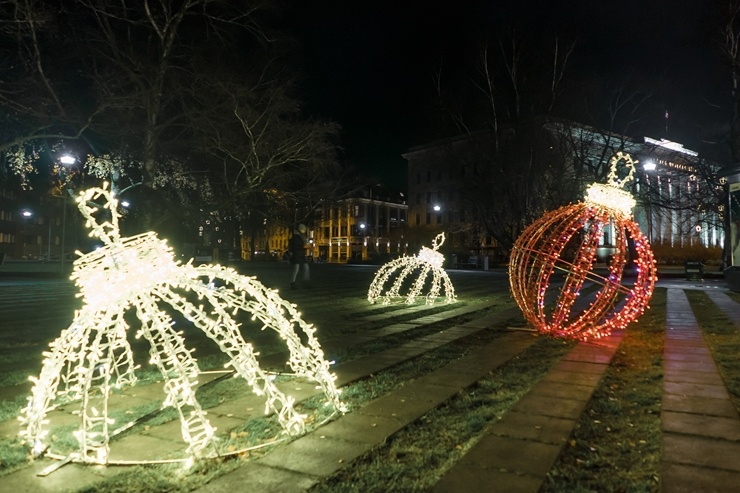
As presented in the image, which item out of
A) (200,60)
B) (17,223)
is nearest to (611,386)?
(200,60)

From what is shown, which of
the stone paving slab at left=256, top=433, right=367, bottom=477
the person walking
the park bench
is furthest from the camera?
the park bench

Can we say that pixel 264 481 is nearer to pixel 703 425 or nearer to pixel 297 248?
pixel 703 425

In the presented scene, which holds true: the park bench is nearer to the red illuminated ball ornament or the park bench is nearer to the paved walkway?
the red illuminated ball ornament

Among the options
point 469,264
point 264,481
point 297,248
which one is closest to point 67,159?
point 297,248

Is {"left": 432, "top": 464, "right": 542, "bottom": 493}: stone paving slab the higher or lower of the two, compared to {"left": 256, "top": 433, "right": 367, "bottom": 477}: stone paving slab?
lower

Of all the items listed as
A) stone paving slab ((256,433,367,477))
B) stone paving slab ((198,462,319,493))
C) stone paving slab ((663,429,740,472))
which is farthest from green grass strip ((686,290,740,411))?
stone paving slab ((198,462,319,493))

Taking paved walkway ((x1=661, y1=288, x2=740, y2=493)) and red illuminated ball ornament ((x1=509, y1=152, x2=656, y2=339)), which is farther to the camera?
red illuminated ball ornament ((x1=509, y1=152, x2=656, y2=339))

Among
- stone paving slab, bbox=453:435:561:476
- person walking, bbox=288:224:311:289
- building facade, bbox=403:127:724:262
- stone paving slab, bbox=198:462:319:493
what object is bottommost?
stone paving slab, bbox=453:435:561:476

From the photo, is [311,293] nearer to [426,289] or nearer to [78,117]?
[426,289]

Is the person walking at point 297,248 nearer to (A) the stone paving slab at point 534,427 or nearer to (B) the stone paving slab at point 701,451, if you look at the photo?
(A) the stone paving slab at point 534,427

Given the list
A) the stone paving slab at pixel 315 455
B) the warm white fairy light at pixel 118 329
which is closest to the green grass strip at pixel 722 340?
the stone paving slab at pixel 315 455

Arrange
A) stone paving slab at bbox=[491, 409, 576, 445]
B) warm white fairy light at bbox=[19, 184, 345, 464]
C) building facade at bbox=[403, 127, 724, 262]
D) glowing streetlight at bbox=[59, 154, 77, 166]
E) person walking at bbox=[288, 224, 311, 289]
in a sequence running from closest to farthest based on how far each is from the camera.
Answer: warm white fairy light at bbox=[19, 184, 345, 464] → stone paving slab at bbox=[491, 409, 576, 445] → person walking at bbox=[288, 224, 311, 289] → glowing streetlight at bbox=[59, 154, 77, 166] → building facade at bbox=[403, 127, 724, 262]

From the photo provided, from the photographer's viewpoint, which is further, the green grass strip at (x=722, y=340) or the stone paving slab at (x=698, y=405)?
the green grass strip at (x=722, y=340)

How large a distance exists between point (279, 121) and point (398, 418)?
46.7 feet
